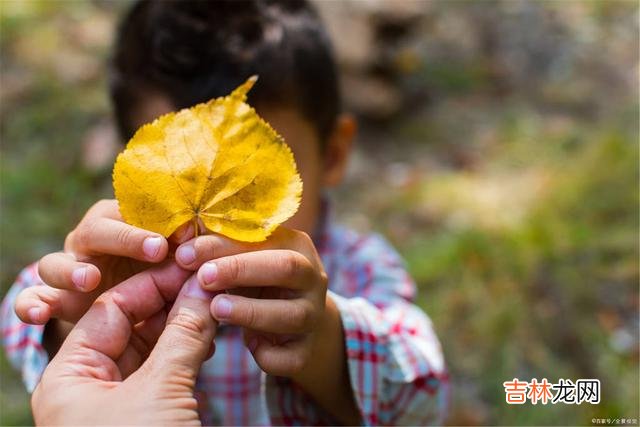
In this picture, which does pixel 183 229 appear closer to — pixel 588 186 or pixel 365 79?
pixel 588 186

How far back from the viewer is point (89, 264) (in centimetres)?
64

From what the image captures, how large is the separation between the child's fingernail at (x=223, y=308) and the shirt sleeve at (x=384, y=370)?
25cm

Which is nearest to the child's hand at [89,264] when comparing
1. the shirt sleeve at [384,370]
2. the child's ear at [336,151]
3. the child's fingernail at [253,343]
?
the child's fingernail at [253,343]

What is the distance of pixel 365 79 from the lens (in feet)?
8.11

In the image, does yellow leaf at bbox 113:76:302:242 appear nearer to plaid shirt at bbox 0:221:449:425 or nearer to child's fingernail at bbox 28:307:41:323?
child's fingernail at bbox 28:307:41:323

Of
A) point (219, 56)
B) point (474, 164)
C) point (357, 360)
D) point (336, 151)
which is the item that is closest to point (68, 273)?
point (357, 360)

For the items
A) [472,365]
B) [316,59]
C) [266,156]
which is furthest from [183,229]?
[472,365]

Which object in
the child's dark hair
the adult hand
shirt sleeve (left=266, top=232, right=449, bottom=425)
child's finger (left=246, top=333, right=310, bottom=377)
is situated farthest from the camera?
the child's dark hair

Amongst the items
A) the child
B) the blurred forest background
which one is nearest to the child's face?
the child

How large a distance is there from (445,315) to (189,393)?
3.86 feet

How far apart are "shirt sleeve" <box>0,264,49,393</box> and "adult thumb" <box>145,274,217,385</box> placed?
34 centimetres

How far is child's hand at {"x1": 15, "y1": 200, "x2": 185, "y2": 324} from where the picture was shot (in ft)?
1.98

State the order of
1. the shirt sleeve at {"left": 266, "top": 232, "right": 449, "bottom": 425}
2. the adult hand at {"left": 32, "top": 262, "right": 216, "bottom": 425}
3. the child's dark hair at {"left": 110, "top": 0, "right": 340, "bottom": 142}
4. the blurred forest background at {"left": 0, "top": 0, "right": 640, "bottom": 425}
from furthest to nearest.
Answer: the blurred forest background at {"left": 0, "top": 0, "right": 640, "bottom": 425}
the child's dark hair at {"left": 110, "top": 0, "right": 340, "bottom": 142}
the shirt sleeve at {"left": 266, "top": 232, "right": 449, "bottom": 425}
the adult hand at {"left": 32, "top": 262, "right": 216, "bottom": 425}

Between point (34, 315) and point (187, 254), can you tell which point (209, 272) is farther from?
point (34, 315)
